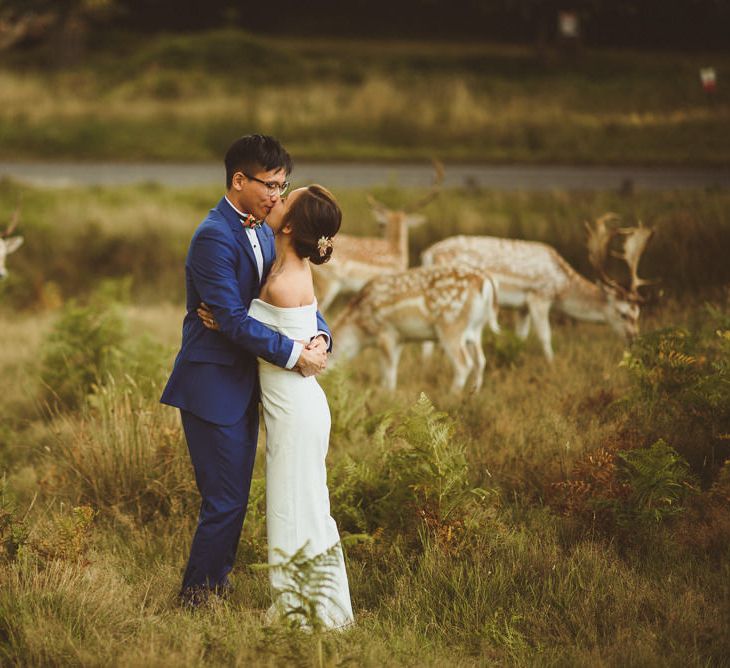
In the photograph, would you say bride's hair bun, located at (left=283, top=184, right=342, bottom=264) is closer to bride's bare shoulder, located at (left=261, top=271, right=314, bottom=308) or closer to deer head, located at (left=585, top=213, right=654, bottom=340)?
bride's bare shoulder, located at (left=261, top=271, right=314, bottom=308)

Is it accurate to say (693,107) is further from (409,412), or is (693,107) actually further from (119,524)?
(119,524)

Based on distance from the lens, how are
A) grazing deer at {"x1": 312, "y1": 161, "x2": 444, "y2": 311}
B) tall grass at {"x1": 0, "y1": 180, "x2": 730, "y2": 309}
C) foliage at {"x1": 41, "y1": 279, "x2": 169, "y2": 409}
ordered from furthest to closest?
tall grass at {"x1": 0, "y1": 180, "x2": 730, "y2": 309}, grazing deer at {"x1": 312, "y1": 161, "x2": 444, "y2": 311}, foliage at {"x1": 41, "y1": 279, "x2": 169, "y2": 409}

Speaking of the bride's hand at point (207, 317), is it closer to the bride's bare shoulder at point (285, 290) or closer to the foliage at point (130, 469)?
the bride's bare shoulder at point (285, 290)

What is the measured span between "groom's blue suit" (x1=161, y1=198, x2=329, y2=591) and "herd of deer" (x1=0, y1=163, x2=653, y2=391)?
340 cm

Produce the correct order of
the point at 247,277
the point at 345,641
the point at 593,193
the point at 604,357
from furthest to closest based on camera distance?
1. the point at 593,193
2. the point at 604,357
3. the point at 247,277
4. the point at 345,641

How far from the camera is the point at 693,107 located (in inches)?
801

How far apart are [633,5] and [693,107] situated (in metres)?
11.6

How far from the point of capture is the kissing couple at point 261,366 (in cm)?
423

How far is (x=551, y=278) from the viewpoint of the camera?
953cm

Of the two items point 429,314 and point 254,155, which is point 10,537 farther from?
point 429,314

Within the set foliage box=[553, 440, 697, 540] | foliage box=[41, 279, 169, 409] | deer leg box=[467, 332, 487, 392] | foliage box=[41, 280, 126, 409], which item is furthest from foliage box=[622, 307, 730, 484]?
foliage box=[41, 280, 126, 409]

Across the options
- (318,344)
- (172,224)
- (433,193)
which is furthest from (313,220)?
(172,224)

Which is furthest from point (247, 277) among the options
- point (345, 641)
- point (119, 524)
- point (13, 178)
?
point (13, 178)

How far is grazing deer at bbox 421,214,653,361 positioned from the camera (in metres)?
9.24
